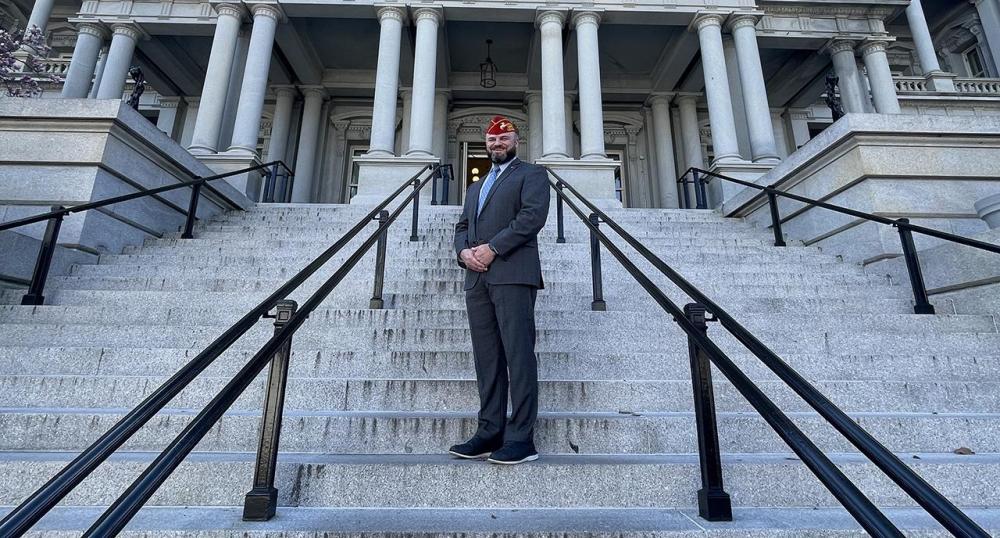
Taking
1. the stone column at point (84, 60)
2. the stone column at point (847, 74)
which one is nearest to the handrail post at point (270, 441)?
the stone column at point (84, 60)

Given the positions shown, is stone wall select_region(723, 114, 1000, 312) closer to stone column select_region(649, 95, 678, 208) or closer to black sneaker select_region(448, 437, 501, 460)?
black sneaker select_region(448, 437, 501, 460)

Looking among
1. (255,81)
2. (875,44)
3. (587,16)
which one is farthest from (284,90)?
(875,44)

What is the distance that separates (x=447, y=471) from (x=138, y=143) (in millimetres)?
6747

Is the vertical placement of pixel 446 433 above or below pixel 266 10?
below

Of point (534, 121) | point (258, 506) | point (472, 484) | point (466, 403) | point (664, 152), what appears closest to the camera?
point (258, 506)

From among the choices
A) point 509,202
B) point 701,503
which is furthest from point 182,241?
point 701,503

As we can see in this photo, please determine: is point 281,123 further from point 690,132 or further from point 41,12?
point 690,132

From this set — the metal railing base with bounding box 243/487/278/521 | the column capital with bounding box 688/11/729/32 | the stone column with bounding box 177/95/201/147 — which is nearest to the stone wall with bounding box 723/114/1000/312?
the metal railing base with bounding box 243/487/278/521

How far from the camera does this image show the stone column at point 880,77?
13336 mm

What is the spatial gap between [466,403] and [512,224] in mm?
1245

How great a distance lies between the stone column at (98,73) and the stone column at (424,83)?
8830 mm

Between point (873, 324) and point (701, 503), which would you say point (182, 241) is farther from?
point (873, 324)

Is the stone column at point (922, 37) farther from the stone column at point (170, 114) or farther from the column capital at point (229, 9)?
the stone column at point (170, 114)

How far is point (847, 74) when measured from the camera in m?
14.1
